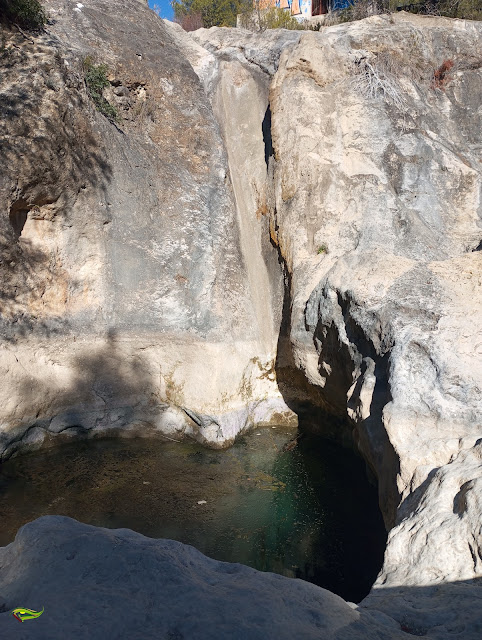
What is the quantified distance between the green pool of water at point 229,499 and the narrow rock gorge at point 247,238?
0.50 meters

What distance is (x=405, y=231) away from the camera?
294 inches

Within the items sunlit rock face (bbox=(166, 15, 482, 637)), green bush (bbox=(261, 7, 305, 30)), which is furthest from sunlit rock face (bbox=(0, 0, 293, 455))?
green bush (bbox=(261, 7, 305, 30))

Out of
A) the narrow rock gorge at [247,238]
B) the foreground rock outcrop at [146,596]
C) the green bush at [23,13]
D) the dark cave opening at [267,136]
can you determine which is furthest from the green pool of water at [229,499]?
the green bush at [23,13]

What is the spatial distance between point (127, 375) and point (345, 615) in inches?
232

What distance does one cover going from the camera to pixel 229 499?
595cm

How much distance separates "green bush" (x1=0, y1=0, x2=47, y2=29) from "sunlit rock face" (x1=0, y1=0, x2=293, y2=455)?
0.23 meters

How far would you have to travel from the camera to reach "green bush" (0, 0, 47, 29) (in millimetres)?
7438

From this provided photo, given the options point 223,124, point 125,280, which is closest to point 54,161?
point 125,280

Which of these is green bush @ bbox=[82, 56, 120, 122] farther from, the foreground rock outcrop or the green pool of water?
the foreground rock outcrop

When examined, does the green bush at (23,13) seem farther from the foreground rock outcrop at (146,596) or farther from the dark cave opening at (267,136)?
the foreground rock outcrop at (146,596)

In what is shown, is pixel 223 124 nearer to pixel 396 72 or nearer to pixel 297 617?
pixel 396 72

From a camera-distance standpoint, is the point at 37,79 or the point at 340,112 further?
the point at 340,112

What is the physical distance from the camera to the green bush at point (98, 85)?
8328 mm

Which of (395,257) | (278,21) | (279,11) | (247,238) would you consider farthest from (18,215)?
(279,11)
